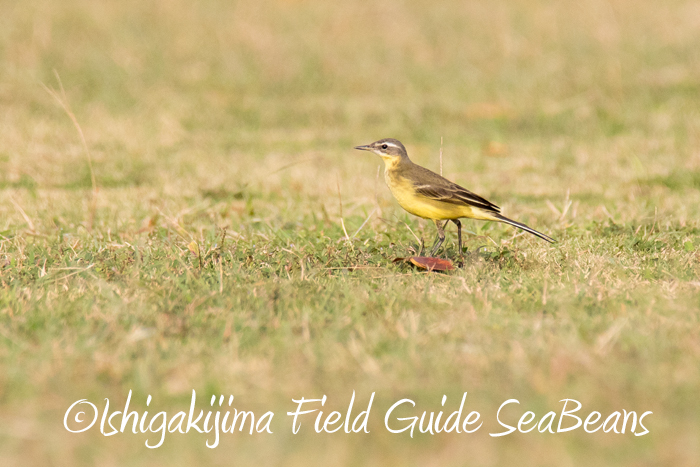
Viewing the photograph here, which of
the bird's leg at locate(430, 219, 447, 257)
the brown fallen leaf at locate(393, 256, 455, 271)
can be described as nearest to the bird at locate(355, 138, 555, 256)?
the bird's leg at locate(430, 219, 447, 257)

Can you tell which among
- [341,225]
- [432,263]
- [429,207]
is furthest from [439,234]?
[341,225]

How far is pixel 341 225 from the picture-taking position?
615 centimetres

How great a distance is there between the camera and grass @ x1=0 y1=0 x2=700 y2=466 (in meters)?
3.22

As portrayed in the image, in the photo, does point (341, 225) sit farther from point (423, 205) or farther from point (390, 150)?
point (423, 205)

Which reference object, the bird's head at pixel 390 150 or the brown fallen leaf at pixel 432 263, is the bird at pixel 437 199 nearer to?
the bird's head at pixel 390 150

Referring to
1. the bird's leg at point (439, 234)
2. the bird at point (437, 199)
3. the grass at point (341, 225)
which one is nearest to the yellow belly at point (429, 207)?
the bird at point (437, 199)

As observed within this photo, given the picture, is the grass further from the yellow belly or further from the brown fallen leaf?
the yellow belly

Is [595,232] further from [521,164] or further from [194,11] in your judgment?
[194,11]

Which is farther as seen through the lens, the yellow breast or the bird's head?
the bird's head

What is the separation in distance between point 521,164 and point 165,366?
6.22 m

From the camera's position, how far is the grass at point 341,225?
3.22 metres

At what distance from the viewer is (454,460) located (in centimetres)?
280

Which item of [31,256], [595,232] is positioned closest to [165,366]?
[31,256]

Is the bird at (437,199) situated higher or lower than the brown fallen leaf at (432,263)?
higher
